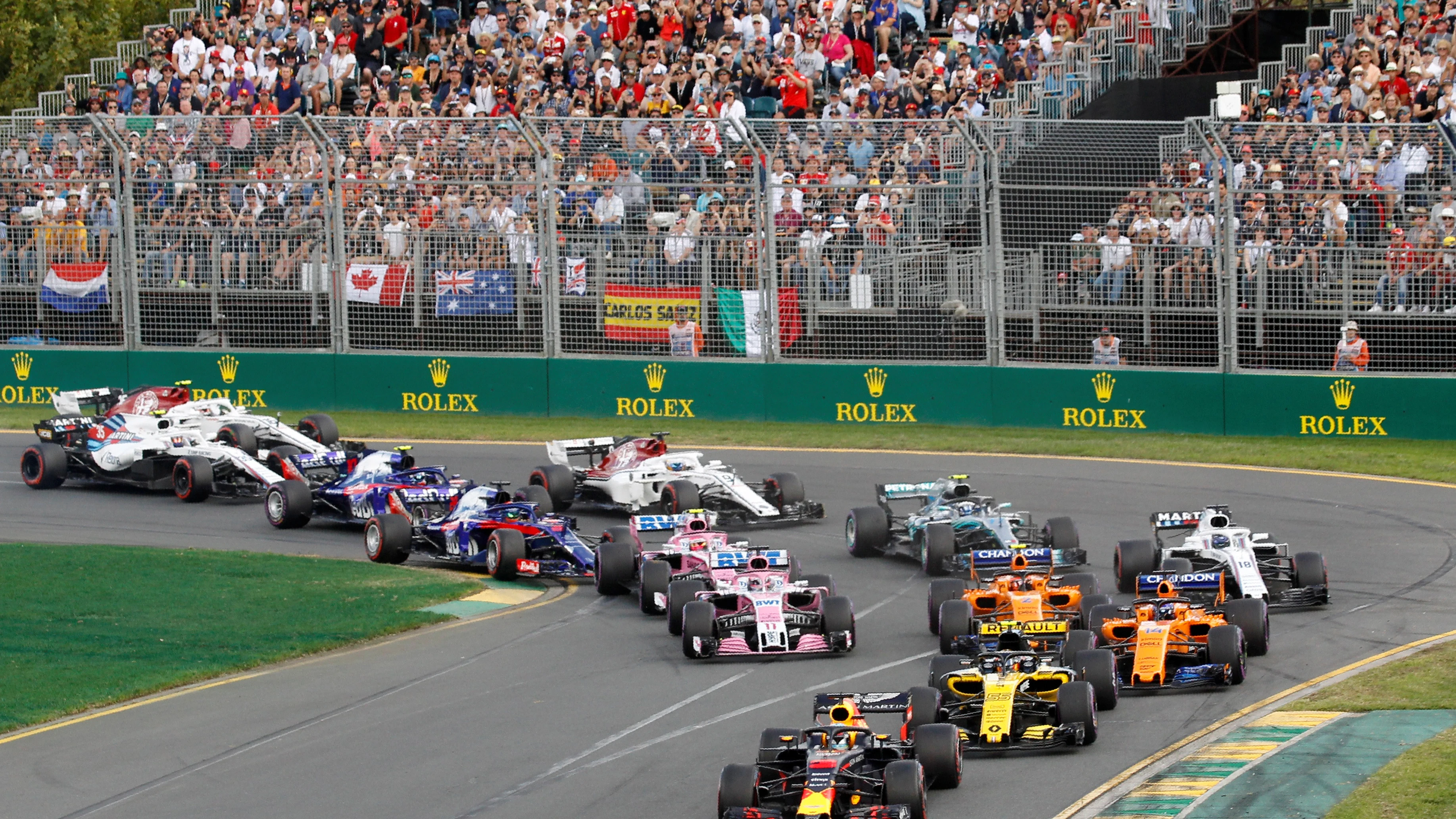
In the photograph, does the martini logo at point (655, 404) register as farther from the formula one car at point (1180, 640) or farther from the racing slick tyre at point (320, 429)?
the formula one car at point (1180, 640)

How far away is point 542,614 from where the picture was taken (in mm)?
16625

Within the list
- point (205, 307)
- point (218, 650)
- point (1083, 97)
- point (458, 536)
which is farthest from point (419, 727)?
point (1083, 97)

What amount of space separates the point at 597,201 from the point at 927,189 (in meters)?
4.94

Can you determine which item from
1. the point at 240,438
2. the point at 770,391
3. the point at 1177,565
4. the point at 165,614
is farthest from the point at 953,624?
the point at 770,391

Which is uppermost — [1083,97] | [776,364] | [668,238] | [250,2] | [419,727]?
[250,2]

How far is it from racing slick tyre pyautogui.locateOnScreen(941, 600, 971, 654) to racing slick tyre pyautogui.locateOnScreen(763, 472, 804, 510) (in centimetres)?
611

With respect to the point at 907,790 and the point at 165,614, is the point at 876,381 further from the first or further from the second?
the point at 907,790

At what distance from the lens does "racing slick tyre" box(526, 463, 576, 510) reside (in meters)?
20.9

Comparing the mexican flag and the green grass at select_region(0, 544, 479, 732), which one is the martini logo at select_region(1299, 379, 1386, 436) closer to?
the mexican flag

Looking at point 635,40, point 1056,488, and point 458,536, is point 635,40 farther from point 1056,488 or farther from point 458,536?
point 458,536

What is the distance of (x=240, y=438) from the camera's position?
23.2 m

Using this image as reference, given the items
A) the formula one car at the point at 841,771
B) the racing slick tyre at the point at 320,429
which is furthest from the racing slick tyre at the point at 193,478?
the formula one car at the point at 841,771

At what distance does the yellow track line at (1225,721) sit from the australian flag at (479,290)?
1654 cm

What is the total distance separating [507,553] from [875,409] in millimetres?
10358
